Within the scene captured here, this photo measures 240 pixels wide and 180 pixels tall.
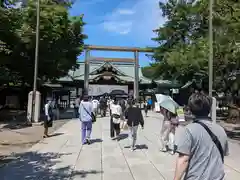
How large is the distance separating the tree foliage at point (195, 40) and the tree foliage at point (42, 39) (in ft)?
25.7

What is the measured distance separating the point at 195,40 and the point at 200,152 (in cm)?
2445

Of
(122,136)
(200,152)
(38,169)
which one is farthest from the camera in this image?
(122,136)

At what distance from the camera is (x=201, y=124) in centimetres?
343

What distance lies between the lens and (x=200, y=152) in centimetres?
337

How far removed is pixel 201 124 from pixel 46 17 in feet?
71.9

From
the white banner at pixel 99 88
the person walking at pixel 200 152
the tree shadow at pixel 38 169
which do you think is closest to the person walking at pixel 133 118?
the tree shadow at pixel 38 169

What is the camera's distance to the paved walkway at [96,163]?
25.5ft

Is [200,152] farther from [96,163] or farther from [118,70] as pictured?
[118,70]

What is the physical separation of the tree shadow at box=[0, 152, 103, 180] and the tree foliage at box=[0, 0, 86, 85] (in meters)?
10.8

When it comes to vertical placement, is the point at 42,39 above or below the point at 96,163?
above

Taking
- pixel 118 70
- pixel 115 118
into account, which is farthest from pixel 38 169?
pixel 118 70

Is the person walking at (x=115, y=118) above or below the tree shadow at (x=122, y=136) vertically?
above

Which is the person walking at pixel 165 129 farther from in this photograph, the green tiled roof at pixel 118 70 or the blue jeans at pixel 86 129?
the green tiled roof at pixel 118 70

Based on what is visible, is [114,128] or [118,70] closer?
[114,128]
